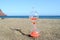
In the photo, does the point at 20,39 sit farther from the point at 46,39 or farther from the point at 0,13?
the point at 0,13

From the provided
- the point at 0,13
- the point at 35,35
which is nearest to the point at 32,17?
the point at 35,35

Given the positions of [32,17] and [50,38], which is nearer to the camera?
[50,38]

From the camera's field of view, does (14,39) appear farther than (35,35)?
No

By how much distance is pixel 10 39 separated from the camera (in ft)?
43.4

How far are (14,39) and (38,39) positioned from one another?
5.42 feet

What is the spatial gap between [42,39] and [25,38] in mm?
1322

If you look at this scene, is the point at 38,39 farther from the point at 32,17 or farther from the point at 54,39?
the point at 32,17

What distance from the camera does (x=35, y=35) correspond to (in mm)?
14188

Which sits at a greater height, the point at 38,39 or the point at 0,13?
the point at 38,39

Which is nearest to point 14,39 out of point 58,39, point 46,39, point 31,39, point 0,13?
point 31,39

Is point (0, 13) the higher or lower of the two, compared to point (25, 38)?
lower

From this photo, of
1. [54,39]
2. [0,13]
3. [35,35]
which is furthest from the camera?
[0,13]

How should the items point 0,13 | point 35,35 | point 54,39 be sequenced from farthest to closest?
point 0,13
point 35,35
point 54,39

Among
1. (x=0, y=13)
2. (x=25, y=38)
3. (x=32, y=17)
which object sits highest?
(x=32, y=17)
